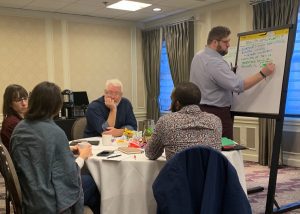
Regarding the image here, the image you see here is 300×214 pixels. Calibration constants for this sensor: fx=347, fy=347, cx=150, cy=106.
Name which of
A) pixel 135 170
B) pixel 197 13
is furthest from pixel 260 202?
pixel 197 13

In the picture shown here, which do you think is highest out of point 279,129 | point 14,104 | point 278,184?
point 14,104

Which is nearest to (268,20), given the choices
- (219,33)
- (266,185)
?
(219,33)

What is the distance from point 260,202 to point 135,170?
174 cm

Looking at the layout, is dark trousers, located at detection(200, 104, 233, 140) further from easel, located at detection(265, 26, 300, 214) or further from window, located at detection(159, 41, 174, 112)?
window, located at detection(159, 41, 174, 112)

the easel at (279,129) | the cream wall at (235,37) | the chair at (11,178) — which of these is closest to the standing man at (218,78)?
the easel at (279,129)

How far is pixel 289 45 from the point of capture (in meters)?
2.73

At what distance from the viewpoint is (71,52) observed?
6.54 metres

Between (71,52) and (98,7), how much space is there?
3.64ft

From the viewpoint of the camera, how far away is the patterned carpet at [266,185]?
337 cm

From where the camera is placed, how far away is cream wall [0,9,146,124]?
5941 mm

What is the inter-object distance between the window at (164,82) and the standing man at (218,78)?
3.64 m

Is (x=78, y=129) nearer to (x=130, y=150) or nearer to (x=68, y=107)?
(x=130, y=150)

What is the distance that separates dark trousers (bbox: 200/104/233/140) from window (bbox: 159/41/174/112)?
362cm

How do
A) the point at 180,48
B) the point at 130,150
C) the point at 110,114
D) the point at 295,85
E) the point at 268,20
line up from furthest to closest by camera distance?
the point at 180,48 → the point at 268,20 → the point at 295,85 → the point at 110,114 → the point at 130,150
